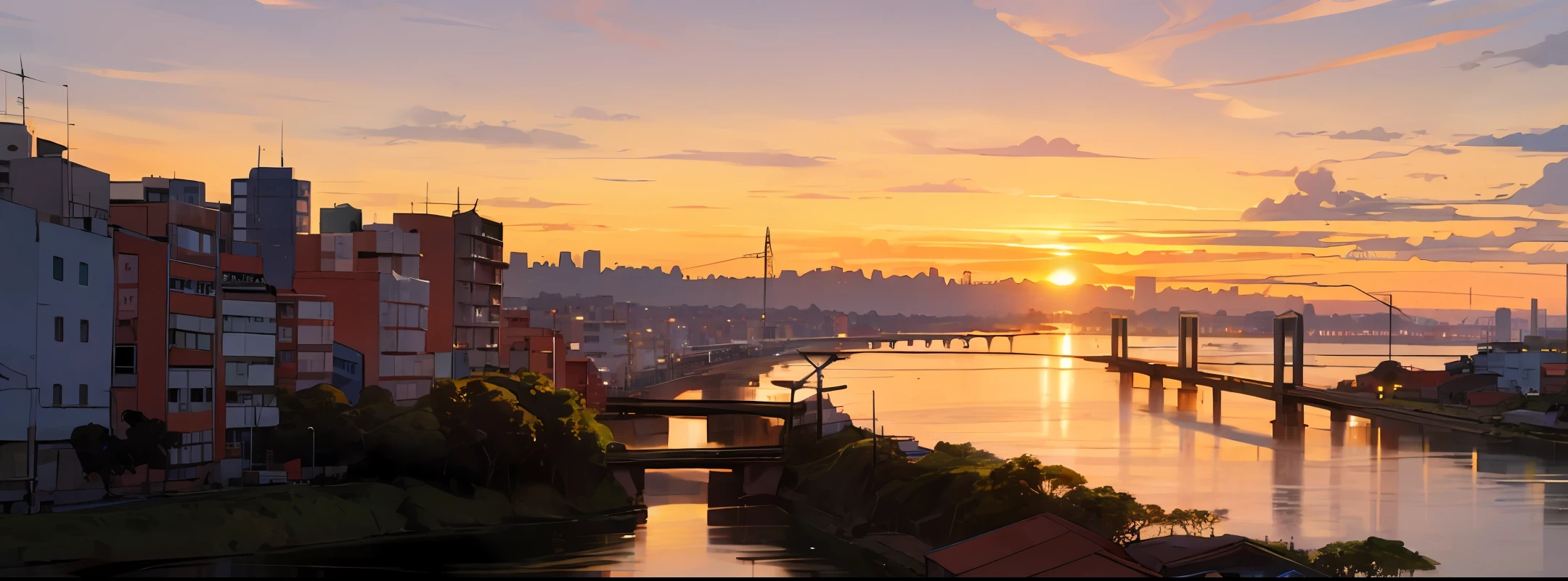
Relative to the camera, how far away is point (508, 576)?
32344mm

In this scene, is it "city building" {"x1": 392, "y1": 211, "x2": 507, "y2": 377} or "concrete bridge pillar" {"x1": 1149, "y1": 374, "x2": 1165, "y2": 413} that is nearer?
"city building" {"x1": 392, "y1": 211, "x2": 507, "y2": 377}

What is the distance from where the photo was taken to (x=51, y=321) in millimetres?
31641

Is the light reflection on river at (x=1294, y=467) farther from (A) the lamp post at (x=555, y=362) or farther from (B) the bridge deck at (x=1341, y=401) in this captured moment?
(A) the lamp post at (x=555, y=362)

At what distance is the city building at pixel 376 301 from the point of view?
50.3m

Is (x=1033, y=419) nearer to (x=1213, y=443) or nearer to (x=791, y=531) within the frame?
(x=1213, y=443)

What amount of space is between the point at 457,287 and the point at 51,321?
100 feet

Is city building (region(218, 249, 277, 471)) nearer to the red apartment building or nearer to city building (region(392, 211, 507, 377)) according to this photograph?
city building (region(392, 211, 507, 377))

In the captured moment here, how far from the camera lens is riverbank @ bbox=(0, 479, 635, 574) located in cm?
2839

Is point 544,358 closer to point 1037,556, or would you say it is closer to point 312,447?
point 312,447

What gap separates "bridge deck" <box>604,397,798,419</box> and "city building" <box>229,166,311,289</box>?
895 inches

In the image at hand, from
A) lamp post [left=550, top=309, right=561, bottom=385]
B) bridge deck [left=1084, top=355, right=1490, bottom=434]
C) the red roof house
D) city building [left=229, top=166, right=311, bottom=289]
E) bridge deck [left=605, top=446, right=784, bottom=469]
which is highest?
city building [left=229, top=166, right=311, bottom=289]

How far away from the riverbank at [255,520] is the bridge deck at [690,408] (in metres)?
25.1

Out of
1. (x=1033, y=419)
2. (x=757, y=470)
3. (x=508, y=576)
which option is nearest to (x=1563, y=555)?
(x=757, y=470)

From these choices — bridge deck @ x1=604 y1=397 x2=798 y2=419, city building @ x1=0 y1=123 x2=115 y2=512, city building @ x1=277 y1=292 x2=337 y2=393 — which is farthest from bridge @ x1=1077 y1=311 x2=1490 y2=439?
city building @ x1=0 y1=123 x2=115 y2=512
